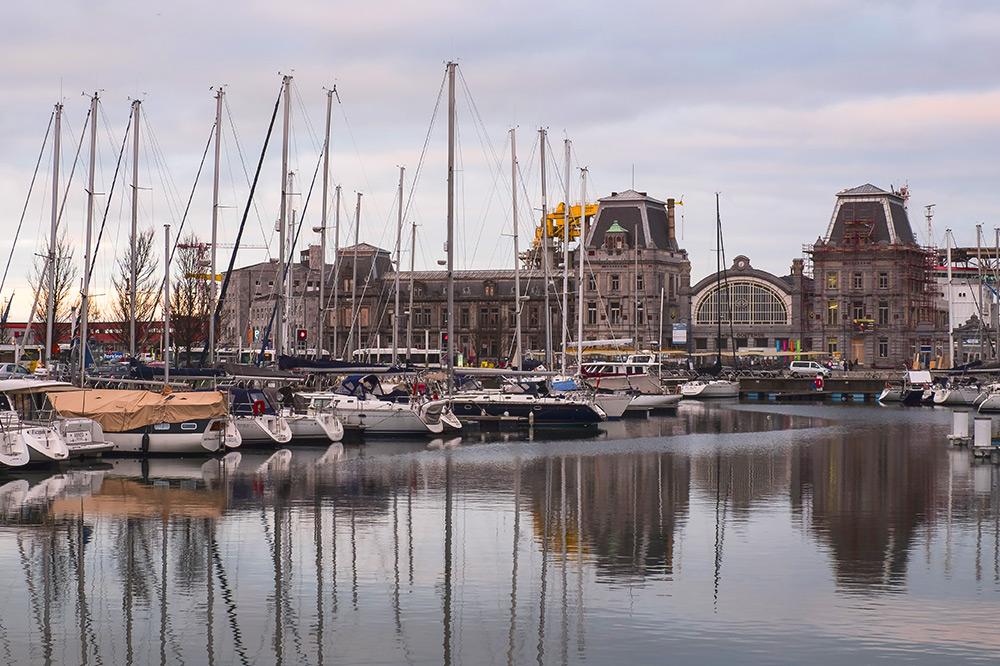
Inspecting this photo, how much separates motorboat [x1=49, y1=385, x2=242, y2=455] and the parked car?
293 feet

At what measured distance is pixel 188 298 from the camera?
84.5 meters

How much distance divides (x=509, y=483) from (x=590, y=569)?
15.2 m

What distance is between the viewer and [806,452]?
2165 inches

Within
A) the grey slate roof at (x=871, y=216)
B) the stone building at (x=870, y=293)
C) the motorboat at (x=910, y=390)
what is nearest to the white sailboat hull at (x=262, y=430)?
the motorboat at (x=910, y=390)

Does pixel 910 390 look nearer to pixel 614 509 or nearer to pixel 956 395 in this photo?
pixel 956 395

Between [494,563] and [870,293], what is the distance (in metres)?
131

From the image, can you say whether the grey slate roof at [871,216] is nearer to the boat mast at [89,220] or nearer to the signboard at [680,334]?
the signboard at [680,334]

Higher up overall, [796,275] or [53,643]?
[796,275]

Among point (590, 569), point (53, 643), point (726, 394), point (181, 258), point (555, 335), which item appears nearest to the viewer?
point (53, 643)

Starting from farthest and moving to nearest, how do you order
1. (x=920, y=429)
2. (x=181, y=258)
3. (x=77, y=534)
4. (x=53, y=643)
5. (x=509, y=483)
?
Result: 1. (x=181, y=258)
2. (x=920, y=429)
3. (x=509, y=483)
4. (x=77, y=534)
5. (x=53, y=643)

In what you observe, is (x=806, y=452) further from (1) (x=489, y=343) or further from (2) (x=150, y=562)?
(1) (x=489, y=343)

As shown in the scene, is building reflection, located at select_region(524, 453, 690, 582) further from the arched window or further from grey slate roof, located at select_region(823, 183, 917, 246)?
grey slate roof, located at select_region(823, 183, 917, 246)

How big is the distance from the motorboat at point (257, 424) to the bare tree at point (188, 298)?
29.6 meters

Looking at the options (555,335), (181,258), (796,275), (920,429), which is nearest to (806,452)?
(920,429)
